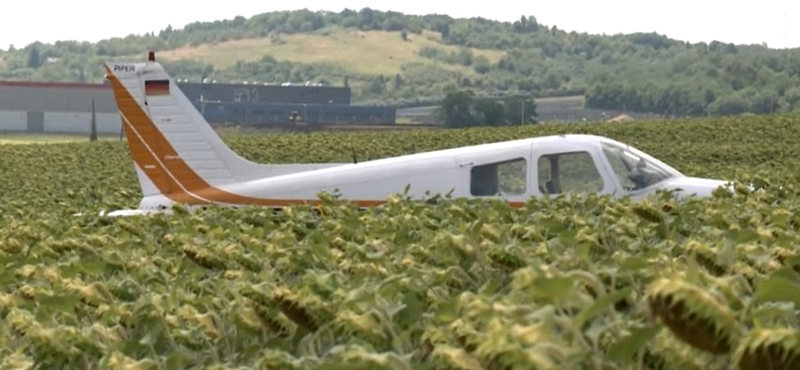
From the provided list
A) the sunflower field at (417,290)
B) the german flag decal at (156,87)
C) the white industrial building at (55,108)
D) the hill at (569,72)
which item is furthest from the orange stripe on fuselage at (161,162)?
the white industrial building at (55,108)

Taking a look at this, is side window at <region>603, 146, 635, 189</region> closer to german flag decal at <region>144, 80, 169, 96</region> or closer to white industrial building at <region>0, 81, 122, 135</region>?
german flag decal at <region>144, 80, 169, 96</region>

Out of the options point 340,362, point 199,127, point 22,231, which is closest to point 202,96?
point 199,127

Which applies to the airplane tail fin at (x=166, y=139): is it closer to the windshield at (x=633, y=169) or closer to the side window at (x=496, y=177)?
the side window at (x=496, y=177)

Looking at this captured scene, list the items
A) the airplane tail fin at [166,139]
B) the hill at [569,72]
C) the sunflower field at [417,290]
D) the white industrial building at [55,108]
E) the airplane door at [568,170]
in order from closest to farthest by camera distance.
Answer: the sunflower field at [417,290], the airplane door at [568,170], the airplane tail fin at [166,139], the hill at [569,72], the white industrial building at [55,108]

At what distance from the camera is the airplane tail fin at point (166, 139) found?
18469 millimetres

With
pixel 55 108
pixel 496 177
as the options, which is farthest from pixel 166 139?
pixel 55 108

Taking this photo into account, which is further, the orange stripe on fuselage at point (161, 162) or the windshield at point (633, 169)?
the orange stripe on fuselage at point (161, 162)

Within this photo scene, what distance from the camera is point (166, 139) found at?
18.9 metres

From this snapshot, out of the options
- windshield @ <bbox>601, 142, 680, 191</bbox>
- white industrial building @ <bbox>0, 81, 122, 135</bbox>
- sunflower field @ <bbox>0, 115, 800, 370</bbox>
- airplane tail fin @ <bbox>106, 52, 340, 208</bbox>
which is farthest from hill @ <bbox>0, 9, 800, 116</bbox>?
sunflower field @ <bbox>0, 115, 800, 370</bbox>

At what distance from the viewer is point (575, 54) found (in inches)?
7397

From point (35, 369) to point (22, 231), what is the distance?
4.93 m

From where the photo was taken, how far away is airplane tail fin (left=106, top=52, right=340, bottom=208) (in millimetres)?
18469

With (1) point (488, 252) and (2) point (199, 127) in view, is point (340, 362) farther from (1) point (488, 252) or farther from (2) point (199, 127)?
(2) point (199, 127)

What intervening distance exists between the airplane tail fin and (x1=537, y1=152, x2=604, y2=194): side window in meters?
3.69
